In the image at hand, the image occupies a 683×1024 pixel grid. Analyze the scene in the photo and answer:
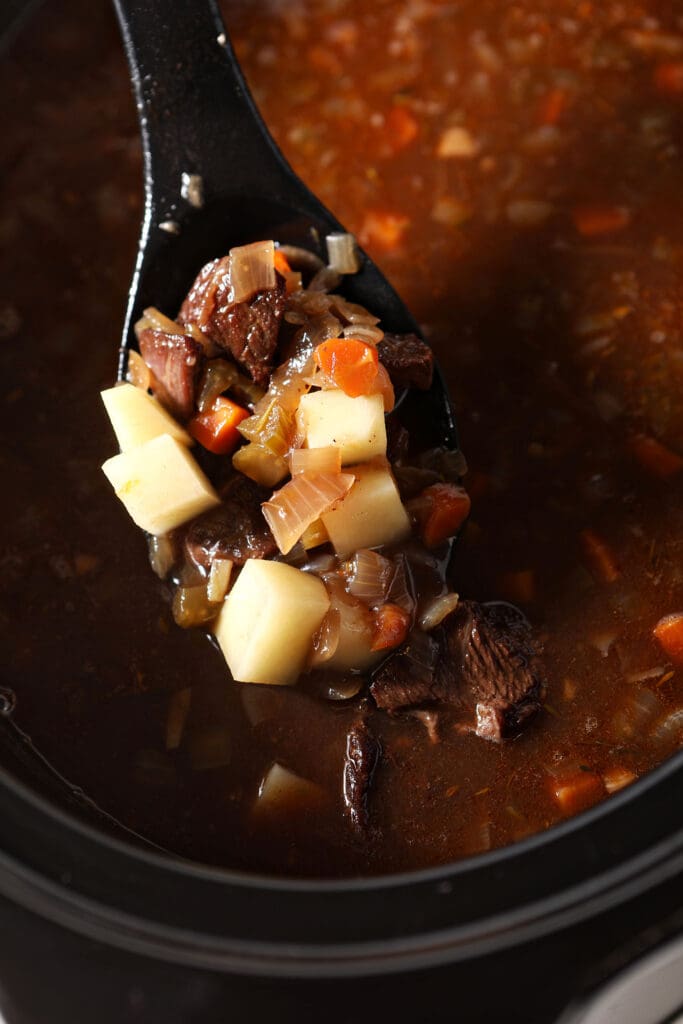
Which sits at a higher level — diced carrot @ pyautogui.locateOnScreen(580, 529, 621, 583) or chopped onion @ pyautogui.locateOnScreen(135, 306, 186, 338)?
chopped onion @ pyautogui.locateOnScreen(135, 306, 186, 338)

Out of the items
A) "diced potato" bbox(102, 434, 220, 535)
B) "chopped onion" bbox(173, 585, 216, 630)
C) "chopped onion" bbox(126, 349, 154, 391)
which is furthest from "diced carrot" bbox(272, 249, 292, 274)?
"chopped onion" bbox(173, 585, 216, 630)

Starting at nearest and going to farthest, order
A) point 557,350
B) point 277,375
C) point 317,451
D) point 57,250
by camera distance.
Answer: point 317,451
point 277,375
point 557,350
point 57,250

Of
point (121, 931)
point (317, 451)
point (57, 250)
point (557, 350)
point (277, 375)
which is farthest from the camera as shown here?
point (57, 250)

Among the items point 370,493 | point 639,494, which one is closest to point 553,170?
point 639,494

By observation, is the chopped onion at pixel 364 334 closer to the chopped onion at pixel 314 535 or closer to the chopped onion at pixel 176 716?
the chopped onion at pixel 314 535

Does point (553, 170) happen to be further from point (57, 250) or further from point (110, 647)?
point (110, 647)

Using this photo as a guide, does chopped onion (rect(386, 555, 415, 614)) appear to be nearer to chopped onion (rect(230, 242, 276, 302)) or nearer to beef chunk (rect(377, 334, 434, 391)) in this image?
beef chunk (rect(377, 334, 434, 391))

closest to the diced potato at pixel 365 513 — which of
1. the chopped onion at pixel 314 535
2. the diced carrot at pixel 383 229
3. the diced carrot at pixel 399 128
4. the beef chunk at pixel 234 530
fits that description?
the chopped onion at pixel 314 535
